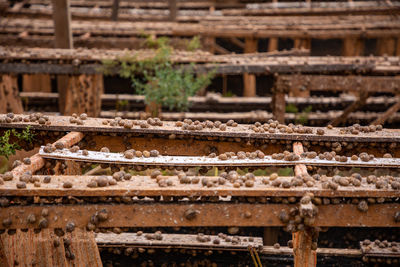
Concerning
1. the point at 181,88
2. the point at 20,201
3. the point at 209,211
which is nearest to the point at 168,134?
the point at 209,211

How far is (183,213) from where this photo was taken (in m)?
2.41

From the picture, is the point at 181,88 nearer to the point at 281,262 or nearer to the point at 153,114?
the point at 153,114

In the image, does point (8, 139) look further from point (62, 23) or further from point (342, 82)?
point (342, 82)

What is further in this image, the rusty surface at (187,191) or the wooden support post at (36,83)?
the wooden support post at (36,83)

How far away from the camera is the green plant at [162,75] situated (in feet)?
19.7

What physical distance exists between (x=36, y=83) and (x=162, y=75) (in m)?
3.92

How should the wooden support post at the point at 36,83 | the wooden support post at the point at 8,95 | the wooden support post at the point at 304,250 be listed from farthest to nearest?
the wooden support post at the point at 36,83 < the wooden support post at the point at 8,95 < the wooden support post at the point at 304,250

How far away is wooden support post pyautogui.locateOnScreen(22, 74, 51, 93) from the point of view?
833 cm

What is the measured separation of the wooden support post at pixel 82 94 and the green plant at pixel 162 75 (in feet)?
1.38

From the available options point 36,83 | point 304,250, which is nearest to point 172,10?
point 36,83

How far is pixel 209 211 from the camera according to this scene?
2410 mm

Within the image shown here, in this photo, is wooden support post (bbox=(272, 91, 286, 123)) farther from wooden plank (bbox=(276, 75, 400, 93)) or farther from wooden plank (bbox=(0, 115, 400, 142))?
wooden plank (bbox=(0, 115, 400, 142))

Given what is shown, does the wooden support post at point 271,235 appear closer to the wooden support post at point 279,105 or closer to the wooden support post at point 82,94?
the wooden support post at point 279,105

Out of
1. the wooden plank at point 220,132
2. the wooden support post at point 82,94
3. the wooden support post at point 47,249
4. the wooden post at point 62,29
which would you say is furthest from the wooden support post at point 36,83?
the wooden support post at point 47,249
